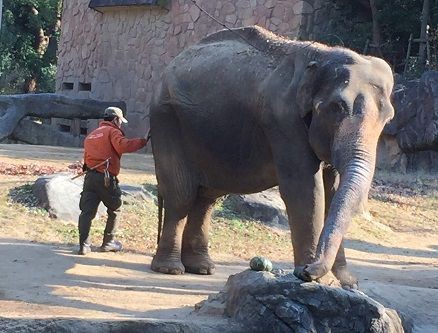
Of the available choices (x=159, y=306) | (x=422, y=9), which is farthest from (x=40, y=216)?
(x=422, y=9)

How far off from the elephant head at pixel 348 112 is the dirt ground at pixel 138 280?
115cm

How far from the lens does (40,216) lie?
11.2 meters

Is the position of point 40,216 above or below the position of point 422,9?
below

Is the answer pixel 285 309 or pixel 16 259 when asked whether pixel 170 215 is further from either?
pixel 285 309

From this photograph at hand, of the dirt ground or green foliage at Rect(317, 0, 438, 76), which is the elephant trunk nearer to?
the dirt ground

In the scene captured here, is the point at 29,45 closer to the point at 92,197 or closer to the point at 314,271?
the point at 92,197

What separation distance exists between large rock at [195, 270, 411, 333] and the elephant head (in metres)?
0.84

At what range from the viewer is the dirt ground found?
23.3 ft

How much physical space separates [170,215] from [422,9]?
12.2 meters

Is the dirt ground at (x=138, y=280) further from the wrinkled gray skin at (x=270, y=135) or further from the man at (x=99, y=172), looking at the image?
the wrinkled gray skin at (x=270, y=135)

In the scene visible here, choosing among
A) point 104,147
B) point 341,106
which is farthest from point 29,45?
point 341,106

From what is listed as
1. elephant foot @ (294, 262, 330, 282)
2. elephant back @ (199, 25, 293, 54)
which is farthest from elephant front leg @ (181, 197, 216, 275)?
elephant foot @ (294, 262, 330, 282)

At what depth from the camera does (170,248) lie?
362 inches

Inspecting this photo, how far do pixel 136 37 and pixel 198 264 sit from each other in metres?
13.8
